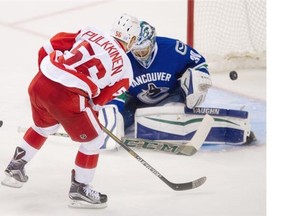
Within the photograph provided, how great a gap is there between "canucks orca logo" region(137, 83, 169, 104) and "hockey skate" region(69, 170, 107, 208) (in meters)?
0.83

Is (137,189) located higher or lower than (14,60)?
lower

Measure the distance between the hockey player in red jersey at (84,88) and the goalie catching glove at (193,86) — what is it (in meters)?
0.60

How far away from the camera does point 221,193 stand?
249 cm

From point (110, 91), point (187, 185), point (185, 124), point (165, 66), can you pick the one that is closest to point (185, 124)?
point (185, 124)

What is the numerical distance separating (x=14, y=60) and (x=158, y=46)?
1.55 meters

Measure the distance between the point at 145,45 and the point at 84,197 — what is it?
80cm

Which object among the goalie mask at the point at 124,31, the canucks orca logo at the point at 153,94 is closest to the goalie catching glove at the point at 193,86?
the canucks orca logo at the point at 153,94

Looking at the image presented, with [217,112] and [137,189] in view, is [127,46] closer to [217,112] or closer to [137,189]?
[137,189]

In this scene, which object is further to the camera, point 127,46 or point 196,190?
point 196,190

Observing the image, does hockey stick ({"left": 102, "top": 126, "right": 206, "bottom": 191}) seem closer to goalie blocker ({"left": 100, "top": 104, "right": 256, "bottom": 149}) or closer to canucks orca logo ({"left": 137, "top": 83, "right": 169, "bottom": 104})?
goalie blocker ({"left": 100, "top": 104, "right": 256, "bottom": 149})

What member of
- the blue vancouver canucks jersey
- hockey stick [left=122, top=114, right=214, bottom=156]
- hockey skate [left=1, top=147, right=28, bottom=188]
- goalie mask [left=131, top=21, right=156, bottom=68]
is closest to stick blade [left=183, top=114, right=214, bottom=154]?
hockey stick [left=122, top=114, right=214, bottom=156]
